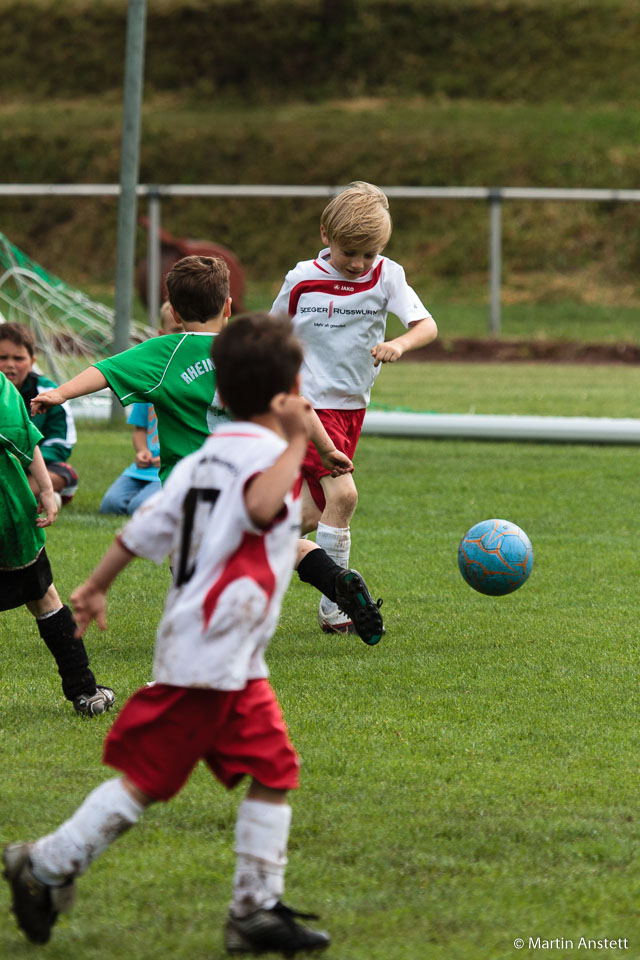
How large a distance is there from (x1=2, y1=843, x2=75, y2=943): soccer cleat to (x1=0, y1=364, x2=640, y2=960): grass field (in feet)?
0.19

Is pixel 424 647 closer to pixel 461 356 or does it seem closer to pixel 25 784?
pixel 25 784

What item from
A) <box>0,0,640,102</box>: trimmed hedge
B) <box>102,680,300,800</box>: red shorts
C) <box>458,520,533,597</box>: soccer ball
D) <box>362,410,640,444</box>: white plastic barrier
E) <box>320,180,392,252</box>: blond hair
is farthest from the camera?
<box>0,0,640,102</box>: trimmed hedge

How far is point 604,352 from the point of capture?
2092cm

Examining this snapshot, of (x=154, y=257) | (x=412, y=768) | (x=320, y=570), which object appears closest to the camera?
(x=412, y=768)

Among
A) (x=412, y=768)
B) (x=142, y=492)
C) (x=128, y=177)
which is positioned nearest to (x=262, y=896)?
(x=412, y=768)

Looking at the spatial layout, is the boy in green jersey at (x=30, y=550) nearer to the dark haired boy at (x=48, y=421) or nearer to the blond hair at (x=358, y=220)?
the dark haired boy at (x=48, y=421)

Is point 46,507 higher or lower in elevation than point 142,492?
higher

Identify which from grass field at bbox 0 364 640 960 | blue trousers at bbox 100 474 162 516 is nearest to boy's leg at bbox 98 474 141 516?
blue trousers at bbox 100 474 162 516

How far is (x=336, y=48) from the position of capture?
39969 millimetres

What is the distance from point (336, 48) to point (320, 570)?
36821mm

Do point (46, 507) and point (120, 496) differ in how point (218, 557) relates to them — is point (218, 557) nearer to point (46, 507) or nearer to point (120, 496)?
point (46, 507)

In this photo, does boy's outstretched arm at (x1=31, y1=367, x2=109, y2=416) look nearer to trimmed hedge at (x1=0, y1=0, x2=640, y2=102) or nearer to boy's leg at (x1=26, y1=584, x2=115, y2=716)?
boy's leg at (x1=26, y1=584, x2=115, y2=716)

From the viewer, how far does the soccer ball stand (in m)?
6.05

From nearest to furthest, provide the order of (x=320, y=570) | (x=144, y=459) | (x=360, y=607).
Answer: (x=360, y=607), (x=320, y=570), (x=144, y=459)
